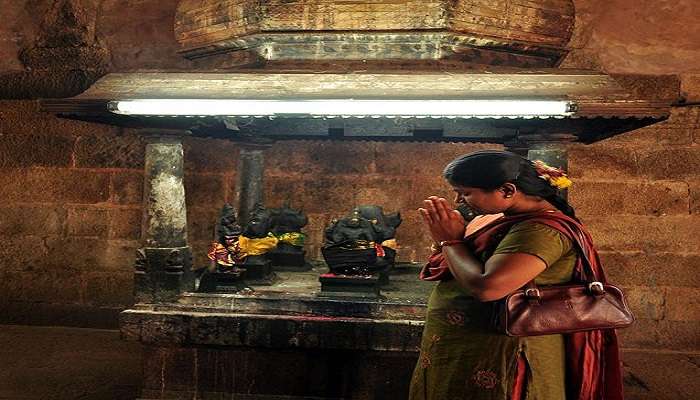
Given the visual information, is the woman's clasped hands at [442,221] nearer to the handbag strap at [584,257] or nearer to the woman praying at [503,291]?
the woman praying at [503,291]

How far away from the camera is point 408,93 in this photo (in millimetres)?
3330

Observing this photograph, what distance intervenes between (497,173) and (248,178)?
3736 mm

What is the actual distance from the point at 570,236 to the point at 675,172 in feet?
14.7

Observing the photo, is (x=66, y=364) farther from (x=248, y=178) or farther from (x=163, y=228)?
(x=248, y=178)

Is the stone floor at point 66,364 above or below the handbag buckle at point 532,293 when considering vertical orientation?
below

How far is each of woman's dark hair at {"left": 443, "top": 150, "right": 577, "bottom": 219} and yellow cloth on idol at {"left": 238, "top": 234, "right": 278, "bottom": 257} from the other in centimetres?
265

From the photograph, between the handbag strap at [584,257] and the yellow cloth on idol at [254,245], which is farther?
the yellow cloth on idol at [254,245]

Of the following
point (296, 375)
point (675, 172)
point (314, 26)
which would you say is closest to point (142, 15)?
point (314, 26)

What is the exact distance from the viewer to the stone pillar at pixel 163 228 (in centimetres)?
374

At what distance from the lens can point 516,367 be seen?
204 centimetres

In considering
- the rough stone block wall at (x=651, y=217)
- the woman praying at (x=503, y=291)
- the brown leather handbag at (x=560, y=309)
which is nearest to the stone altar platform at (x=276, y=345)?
the woman praying at (x=503, y=291)

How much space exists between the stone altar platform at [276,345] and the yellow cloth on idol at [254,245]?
721 mm

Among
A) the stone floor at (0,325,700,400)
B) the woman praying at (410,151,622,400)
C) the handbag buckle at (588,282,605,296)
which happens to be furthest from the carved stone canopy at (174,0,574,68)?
the stone floor at (0,325,700,400)

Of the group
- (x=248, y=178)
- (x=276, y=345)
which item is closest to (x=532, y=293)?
(x=276, y=345)
